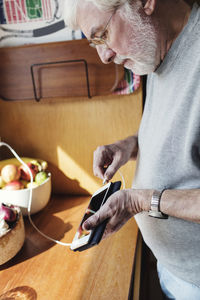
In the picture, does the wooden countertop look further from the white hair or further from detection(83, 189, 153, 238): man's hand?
the white hair

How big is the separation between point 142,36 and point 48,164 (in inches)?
29.5

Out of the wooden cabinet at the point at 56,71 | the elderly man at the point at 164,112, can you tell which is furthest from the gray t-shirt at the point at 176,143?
the wooden cabinet at the point at 56,71

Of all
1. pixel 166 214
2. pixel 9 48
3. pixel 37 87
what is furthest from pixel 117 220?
pixel 9 48

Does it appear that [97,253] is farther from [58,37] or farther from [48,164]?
[58,37]

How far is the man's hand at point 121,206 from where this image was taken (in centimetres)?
56

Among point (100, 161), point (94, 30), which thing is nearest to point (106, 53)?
point (94, 30)

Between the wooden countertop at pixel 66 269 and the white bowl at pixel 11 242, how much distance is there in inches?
1.6

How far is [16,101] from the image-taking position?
3.40ft

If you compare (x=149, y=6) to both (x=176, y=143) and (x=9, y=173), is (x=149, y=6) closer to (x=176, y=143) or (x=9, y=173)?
(x=176, y=143)

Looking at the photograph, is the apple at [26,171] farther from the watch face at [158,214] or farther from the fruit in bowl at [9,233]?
the watch face at [158,214]

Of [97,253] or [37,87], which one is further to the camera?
[37,87]

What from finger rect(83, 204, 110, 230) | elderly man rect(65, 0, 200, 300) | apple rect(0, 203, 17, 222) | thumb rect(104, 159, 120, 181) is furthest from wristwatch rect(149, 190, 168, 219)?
apple rect(0, 203, 17, 222)

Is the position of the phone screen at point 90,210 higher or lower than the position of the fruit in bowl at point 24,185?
higher

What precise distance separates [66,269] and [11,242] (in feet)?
0.61
